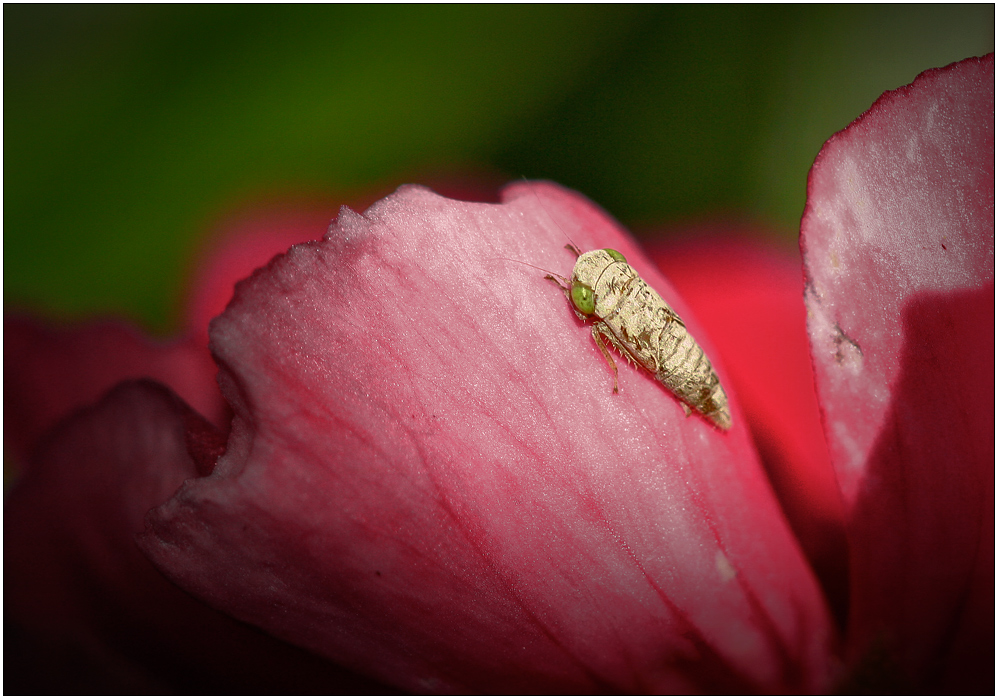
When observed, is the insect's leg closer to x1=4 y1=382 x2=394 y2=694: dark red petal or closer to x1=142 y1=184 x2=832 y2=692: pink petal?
x1=142 y1=184 x2=832 y2=692: pink petal

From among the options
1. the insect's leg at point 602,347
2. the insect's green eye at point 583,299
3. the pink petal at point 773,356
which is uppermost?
the insect's green eye at point 583,299

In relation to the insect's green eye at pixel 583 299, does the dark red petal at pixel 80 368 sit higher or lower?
higher

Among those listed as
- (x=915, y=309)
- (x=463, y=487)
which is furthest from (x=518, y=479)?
(x=915, y=309)

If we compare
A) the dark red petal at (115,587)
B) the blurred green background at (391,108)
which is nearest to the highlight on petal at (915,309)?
the blurred green background at (391,108)

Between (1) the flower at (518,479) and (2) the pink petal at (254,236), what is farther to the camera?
(2) the pink petal at (254,236)

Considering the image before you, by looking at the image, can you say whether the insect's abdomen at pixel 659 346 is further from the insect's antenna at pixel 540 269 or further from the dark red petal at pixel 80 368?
the dark red petal at pixel 80 368

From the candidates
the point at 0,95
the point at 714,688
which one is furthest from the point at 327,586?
the point at 0,95

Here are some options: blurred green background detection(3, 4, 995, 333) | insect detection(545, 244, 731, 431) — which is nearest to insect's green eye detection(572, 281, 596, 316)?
insect detection(545, 244, 731, 431)
